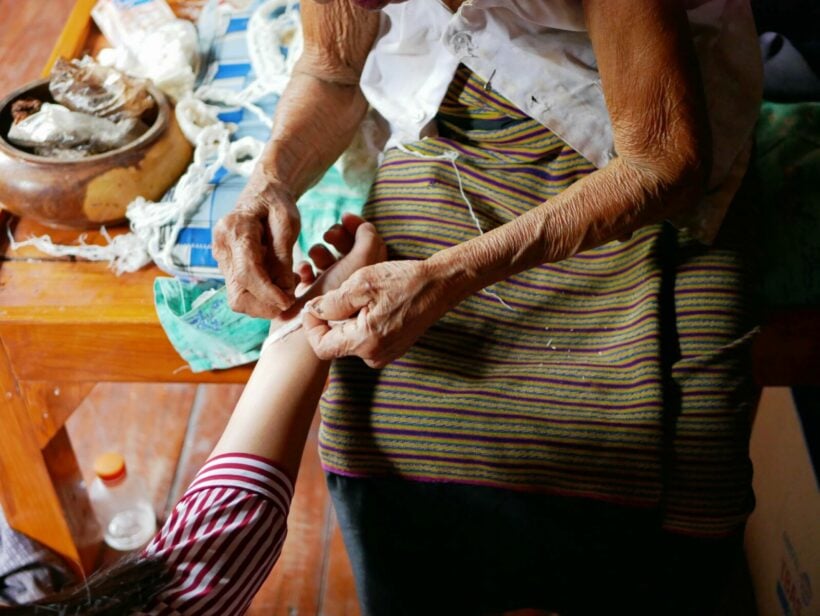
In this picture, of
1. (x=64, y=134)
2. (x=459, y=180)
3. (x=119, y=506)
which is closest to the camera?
(x=459, y=180)

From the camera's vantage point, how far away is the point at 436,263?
1.04 metres

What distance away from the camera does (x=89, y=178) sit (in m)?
1.37

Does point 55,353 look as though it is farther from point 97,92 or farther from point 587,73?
point 587,73

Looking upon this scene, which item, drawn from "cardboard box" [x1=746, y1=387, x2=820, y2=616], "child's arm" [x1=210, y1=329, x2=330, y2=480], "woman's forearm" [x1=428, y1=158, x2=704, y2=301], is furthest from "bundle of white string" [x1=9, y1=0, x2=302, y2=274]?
"cardboard box" [x1=746, y1=387, x2=820, y2=616]

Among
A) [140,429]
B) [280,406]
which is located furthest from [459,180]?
[140,429]

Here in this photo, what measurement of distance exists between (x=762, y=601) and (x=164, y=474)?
4.24 ft

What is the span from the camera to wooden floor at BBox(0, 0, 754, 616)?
1.67 meters

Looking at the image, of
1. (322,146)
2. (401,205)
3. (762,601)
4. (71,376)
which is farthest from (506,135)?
(762,601)

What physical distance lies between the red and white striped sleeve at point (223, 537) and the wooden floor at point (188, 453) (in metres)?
0.76

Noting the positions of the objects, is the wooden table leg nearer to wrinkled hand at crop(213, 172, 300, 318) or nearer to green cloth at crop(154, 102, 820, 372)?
green cloth at crop(154, 102, 820, 372)

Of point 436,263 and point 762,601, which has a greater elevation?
point 436,263

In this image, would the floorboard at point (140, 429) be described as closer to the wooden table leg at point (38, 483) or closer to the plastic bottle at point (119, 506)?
the plastic bottle at point (119, 506)

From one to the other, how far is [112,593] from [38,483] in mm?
805

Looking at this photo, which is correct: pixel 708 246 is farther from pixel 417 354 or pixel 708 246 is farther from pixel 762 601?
pixel 762 601
